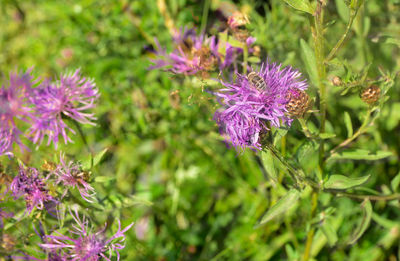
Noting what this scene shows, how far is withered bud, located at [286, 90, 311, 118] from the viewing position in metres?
1.41

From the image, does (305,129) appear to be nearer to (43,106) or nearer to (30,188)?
(30,188)

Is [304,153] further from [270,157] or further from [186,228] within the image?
[186,228]

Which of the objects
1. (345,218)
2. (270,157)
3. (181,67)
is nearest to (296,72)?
(270,157)

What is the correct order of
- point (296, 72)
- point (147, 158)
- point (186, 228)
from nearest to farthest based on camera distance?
1. point (296, 72)
2. point (186, 228)
3. point (147, 158)

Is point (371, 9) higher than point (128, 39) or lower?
higher

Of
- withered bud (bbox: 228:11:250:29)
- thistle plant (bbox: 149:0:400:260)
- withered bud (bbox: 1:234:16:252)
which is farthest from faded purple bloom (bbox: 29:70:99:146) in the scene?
withered bud (bbox: 228:11:250:29)

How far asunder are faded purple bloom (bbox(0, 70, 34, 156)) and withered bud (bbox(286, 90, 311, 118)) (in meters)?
1.34

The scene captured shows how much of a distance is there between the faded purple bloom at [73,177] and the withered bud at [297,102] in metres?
0.87

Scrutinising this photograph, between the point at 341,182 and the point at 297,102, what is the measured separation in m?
0.45

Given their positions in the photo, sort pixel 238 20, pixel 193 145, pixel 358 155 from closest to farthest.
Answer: pixel 358 155 < pixel 238 20 < pixel 193 145

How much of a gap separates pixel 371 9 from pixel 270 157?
1.69 m

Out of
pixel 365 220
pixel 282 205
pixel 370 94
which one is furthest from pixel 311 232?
pixel 370 94

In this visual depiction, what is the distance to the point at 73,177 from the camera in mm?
1665

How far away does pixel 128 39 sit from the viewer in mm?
3100
